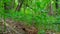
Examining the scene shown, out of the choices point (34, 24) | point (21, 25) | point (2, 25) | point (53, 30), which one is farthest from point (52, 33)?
point (2, 25)

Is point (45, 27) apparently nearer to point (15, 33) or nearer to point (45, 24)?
point (45, 24)

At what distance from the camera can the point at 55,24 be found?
233 inches

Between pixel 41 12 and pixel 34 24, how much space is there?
→ 60 cm

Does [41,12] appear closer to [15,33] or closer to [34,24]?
[34,24]

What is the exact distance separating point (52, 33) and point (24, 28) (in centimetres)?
102

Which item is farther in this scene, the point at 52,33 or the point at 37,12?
the point at 52,33

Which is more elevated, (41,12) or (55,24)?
(41,12)

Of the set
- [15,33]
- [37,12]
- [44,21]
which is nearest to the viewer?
[15,33]

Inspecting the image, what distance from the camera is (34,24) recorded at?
601cm

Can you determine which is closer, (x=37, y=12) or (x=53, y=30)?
(x=37, y=12)

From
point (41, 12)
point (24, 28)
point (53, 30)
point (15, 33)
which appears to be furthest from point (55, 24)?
point (15, 33)

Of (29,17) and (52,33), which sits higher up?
(29,17)

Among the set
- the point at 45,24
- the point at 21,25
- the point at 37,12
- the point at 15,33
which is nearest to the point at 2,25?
the point at 15,33

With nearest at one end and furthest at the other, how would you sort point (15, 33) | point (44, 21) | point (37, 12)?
point (15, 33)
point (37, 12)
point (44, 21)
